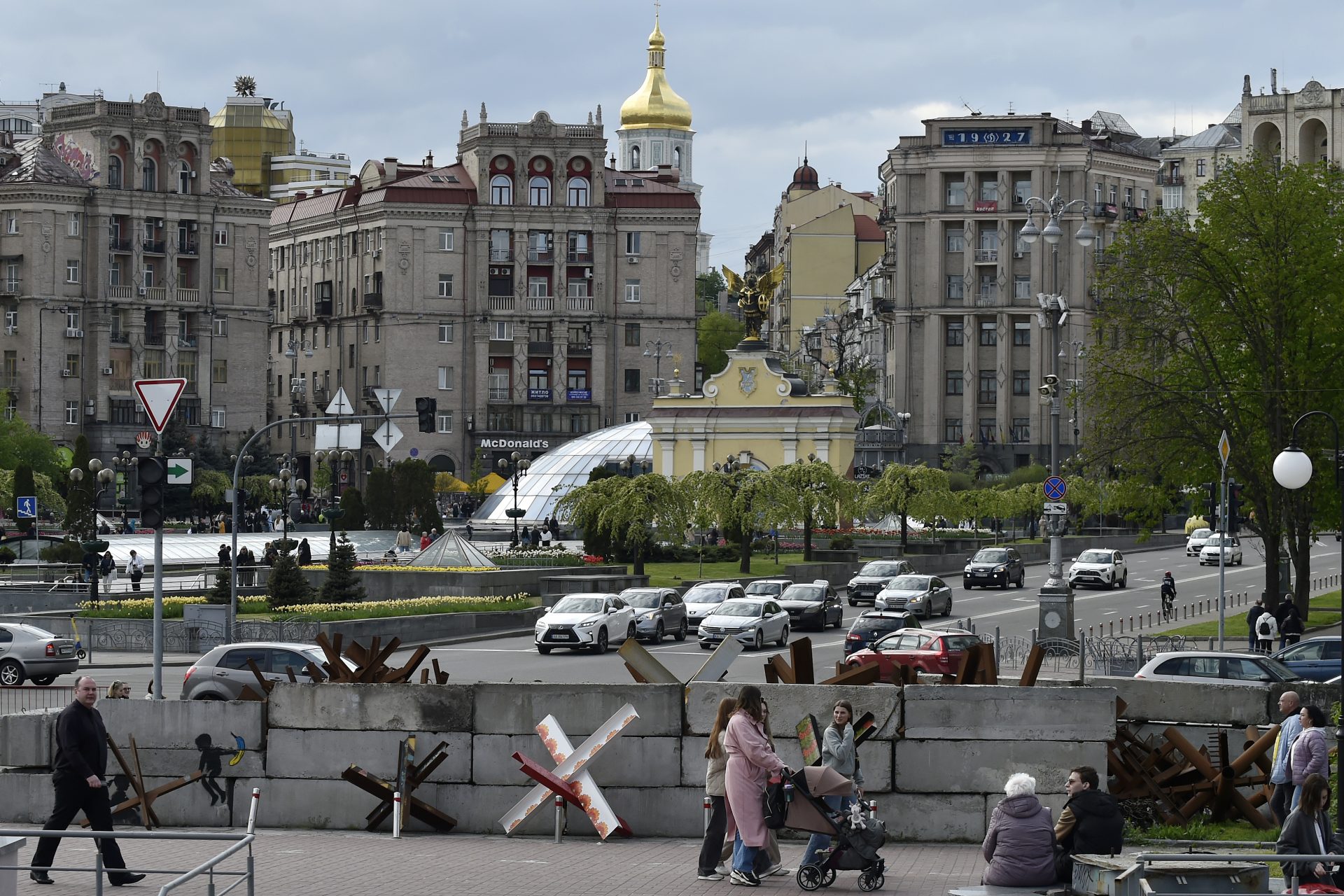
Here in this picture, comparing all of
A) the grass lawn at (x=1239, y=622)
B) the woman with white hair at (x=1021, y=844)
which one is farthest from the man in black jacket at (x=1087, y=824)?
the grass lawn at (x=1239, y=622)

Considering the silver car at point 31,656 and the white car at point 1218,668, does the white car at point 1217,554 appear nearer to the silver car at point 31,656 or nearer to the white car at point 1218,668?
the white car at point 1218,668

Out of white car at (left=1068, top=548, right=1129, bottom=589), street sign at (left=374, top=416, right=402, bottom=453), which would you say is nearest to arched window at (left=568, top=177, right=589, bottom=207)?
white car at (left=1068, top=548, right=1129, bottom=589)

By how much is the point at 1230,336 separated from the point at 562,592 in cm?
1826

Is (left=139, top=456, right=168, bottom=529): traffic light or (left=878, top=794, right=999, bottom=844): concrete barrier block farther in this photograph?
(left=139, top=456, right=168, bottom=529): traffic light

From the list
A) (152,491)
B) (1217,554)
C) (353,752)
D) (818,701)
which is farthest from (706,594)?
(818,701)

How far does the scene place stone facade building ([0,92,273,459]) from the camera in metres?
110

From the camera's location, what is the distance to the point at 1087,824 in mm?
14414

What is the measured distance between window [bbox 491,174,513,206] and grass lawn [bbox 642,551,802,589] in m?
57.8

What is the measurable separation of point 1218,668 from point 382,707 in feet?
46.0

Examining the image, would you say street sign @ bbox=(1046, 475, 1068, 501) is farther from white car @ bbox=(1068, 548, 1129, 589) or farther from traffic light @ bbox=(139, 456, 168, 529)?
white car @ bbox=(1068, 548, 1129, 589)

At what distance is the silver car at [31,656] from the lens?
116ft

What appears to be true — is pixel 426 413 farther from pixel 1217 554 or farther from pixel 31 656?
pixel 1217 554

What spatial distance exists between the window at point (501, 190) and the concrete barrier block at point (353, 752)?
346ft

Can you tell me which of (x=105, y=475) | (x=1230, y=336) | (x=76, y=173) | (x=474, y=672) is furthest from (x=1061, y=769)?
(x=76, y=173)
